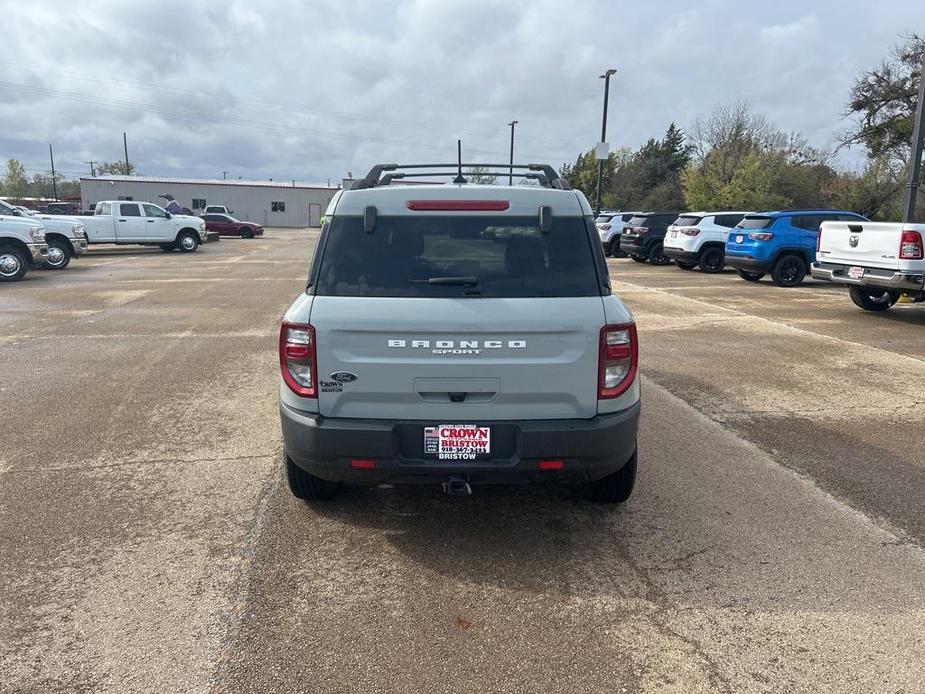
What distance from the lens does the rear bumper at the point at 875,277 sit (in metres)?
9.95

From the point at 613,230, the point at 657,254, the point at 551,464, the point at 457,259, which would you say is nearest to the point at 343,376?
the point at 457,259

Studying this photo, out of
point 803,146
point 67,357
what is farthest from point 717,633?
point 803,146

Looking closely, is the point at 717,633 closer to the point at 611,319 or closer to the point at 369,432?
the point at 611,319

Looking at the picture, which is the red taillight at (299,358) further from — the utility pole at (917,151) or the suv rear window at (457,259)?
the utility pole at (917,151)

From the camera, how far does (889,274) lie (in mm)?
10234

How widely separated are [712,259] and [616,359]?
17.8m

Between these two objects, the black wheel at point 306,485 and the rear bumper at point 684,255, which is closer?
the black wheel at point 306,485

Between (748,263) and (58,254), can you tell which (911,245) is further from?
(58,254)

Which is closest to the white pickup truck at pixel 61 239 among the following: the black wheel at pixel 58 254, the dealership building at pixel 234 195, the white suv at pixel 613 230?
the black wheel at pixel 58 254

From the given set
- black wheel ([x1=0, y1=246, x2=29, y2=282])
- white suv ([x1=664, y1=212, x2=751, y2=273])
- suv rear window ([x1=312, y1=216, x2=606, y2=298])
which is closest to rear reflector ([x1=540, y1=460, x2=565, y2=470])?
suv rear window ([x1=312, y1=216, x2=606, y2=298])

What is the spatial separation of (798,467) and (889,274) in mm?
7001

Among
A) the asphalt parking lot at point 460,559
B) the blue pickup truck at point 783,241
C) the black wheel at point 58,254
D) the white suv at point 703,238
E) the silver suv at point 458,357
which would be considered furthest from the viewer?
the white suv at point 703,238

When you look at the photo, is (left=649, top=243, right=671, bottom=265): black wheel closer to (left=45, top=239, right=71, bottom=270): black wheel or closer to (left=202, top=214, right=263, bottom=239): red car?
(left=45, top=239, right=71, bottom=270): black wheel

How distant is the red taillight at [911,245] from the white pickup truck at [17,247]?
58.7ft
